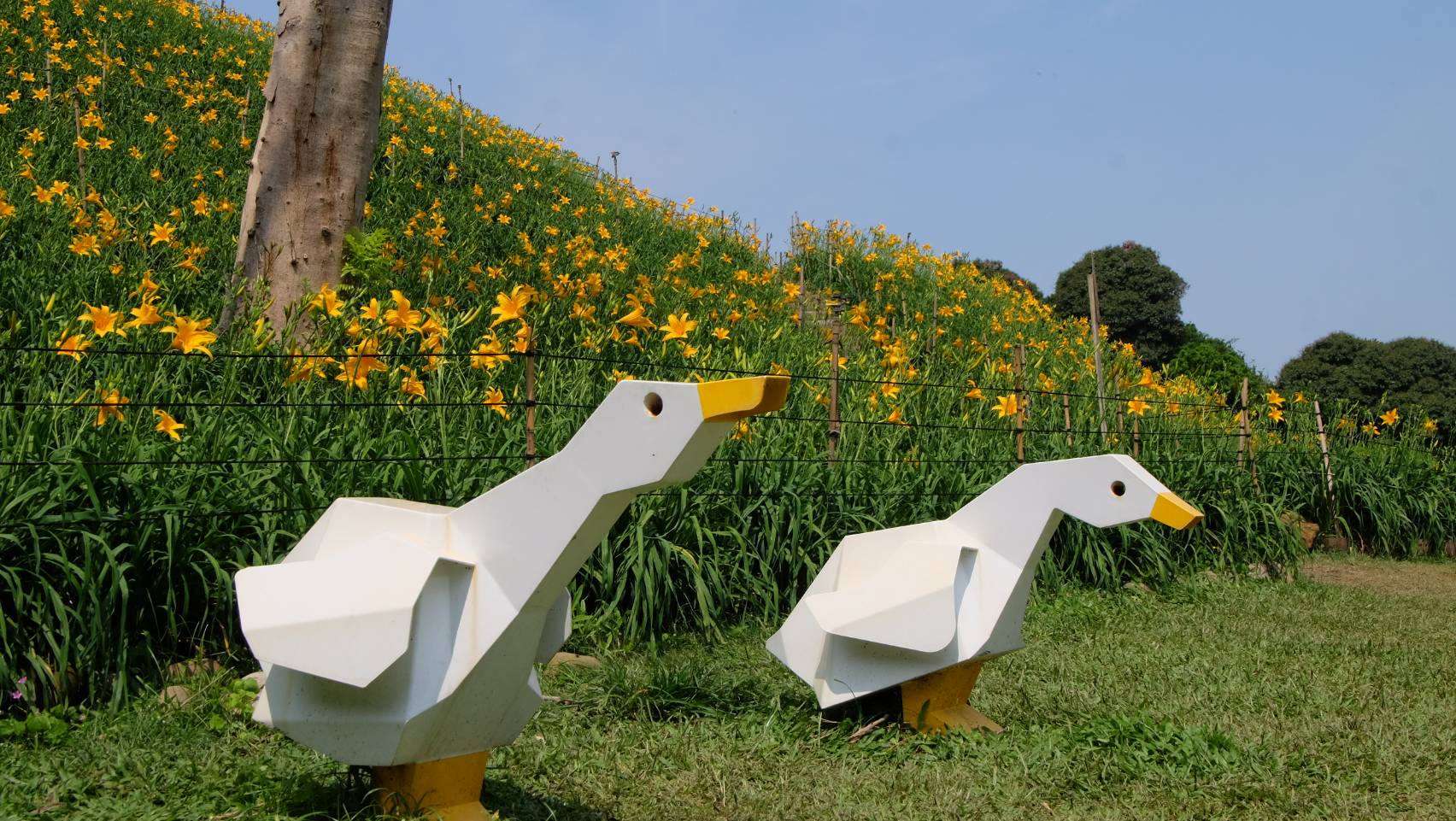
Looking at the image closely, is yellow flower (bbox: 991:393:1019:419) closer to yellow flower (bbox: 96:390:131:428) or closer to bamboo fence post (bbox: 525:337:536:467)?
bamboo fence post (bbox: 525:337:536:467)

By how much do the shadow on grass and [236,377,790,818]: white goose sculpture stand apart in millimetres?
407

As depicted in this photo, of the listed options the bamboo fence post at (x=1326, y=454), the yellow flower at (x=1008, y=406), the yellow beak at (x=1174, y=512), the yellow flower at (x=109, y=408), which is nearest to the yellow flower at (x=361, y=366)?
the yellow flower at (x=109, y=408)

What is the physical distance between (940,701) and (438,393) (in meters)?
2.91

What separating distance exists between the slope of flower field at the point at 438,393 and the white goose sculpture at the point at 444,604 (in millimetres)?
1614

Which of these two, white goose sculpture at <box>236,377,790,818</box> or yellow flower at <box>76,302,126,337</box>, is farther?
yellow flower at <box>76,302,126,337</box>

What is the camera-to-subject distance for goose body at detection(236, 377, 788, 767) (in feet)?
7.48

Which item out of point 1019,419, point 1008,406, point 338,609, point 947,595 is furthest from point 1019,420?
point 338,609

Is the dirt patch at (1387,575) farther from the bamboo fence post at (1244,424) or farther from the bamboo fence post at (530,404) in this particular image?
the bamboo fence post at (530,404)

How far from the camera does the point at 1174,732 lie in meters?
3.56

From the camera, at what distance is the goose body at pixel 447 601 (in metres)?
2.28

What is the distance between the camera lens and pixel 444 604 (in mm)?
2416

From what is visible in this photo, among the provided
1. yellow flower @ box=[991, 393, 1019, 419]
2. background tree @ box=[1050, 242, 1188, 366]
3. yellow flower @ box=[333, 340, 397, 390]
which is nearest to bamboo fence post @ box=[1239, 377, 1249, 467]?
yellow flower @ box=[991, 393, 1019, 419]

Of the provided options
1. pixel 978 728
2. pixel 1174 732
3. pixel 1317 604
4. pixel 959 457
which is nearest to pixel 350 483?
pixel 978 728

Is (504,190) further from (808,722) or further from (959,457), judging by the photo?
(808,722)
